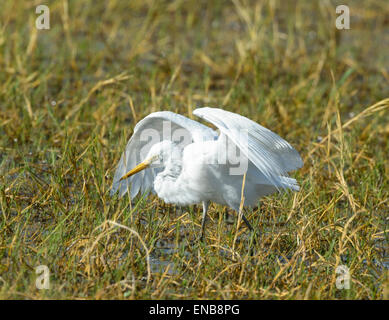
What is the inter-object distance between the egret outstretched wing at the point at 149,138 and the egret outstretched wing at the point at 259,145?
179 millimetres

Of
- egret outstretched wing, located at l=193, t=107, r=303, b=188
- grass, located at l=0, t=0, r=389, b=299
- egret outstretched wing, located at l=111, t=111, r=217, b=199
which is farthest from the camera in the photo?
egret outstretched wing, located at l=111, t=111, r=217, b=199

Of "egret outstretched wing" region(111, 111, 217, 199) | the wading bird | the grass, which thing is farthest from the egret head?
the grass

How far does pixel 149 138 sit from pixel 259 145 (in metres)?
0.79

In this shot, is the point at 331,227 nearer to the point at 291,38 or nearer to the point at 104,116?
the point at 104,116

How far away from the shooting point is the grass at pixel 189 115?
3654 millimetres

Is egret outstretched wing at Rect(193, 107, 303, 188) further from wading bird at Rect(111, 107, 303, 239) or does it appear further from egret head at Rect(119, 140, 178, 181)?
egret head at Rect(119, 140, 178, 181)

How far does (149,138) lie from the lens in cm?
424

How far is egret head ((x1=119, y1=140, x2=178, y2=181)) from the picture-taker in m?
3.96

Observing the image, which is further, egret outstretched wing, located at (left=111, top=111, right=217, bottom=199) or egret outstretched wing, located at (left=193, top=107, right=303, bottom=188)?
egret outstretched wing, located at (left=111, top=111, right=217, bottom=199)

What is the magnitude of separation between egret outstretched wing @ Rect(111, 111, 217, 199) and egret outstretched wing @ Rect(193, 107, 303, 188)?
0.18 meters

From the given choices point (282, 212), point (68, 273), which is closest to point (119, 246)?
point (68, 273)

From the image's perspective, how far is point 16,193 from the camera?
4.34 meters

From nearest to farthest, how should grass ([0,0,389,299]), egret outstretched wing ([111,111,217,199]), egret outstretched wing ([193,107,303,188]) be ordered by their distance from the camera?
egret outstretched wing ([193,107,303,188]), grass ([0,0,389,299]), egret outstretched wing ([111,111,217,199])

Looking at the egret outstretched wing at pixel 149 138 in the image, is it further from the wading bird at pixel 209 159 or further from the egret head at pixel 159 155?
the egret head at pixel 159 155
